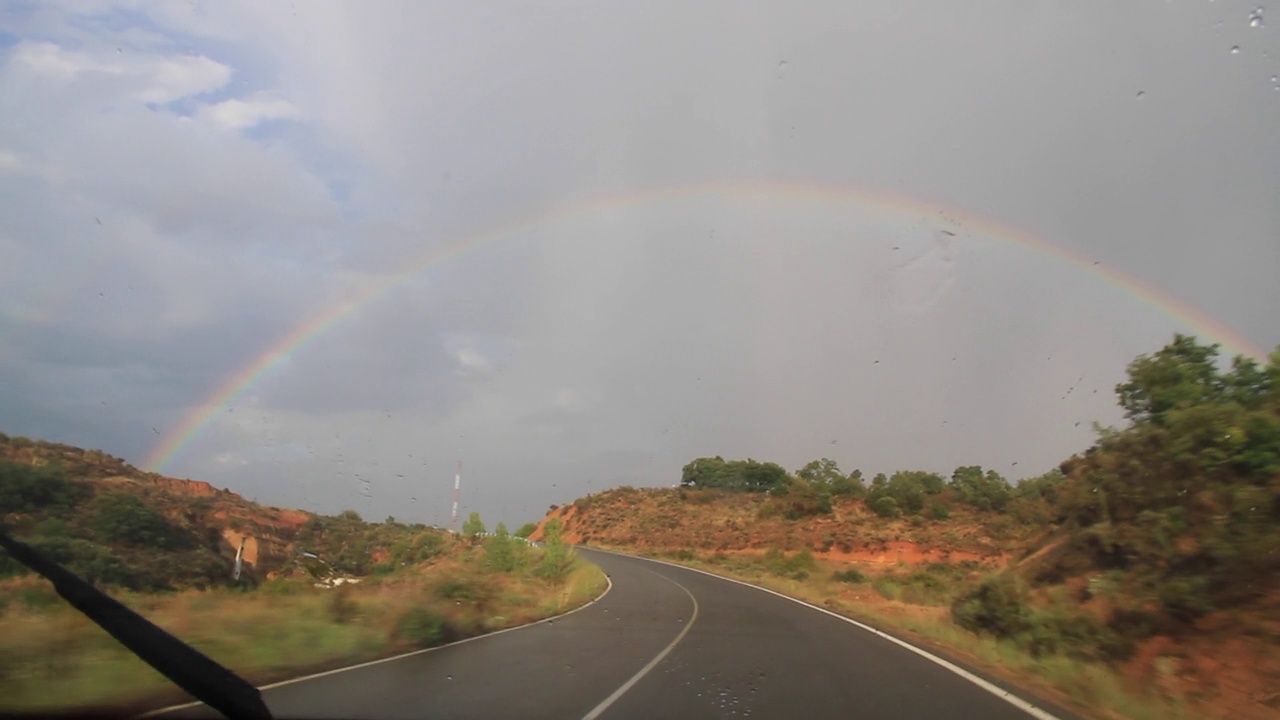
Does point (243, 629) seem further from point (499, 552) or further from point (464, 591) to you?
point (499, 552)

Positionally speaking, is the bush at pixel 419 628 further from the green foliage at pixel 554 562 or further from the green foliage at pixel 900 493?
the green foliage at pixel 900 493

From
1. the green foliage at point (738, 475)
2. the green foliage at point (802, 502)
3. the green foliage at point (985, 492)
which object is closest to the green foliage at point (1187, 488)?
the green foliage at point (985, 492)

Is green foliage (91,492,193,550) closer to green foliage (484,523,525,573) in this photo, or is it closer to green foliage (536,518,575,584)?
green foliage (484,523,525,573)

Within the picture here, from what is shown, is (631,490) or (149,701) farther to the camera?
(631,490)

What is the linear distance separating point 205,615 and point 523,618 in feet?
32.2

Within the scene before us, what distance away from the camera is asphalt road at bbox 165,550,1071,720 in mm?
10016

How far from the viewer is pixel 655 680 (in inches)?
498

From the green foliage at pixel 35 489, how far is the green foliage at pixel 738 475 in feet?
402

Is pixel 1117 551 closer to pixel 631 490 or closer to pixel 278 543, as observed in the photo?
pixel 278 543

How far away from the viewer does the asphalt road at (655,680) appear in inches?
394

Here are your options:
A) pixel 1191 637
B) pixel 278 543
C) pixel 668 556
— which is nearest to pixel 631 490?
pixel 668 556

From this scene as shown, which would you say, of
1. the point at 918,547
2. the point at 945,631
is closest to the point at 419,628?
the point at 945,631

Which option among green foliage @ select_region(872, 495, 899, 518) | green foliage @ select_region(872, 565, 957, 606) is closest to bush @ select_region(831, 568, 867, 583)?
green foliage @ select_region(872, 565, 957, 606)

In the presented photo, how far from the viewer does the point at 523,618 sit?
73.2 feet
